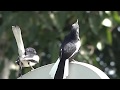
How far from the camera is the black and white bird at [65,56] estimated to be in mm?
1011

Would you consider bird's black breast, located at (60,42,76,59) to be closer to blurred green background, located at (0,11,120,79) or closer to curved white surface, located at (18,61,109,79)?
curved white surface, located at (18,61,109,79)

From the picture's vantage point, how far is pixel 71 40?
1.09 meters

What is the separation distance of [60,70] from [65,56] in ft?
0.17

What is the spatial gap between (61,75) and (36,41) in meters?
2.03

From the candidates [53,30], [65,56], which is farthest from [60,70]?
[53,30]

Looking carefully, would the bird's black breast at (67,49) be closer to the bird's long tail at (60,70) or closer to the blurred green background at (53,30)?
the bird's long tail at (60,70)

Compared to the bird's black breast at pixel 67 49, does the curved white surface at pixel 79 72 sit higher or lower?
lower

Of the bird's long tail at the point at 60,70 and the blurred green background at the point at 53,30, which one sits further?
the blurred green background at the point at 53,30

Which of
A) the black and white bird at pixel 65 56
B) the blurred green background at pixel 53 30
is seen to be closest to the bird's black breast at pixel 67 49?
the black and white bird at pixel 65 56

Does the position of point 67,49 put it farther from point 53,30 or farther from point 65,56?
point 53,30

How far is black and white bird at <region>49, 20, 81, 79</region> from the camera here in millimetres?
1011

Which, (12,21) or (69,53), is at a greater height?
(12,21)

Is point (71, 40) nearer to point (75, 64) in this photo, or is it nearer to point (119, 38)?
point (75, 64)
